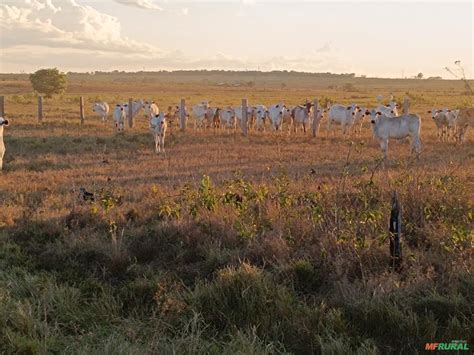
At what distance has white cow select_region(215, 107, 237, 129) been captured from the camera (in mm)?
29095

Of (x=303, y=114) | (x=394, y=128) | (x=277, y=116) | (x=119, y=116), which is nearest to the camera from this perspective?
(x=394, y=128)

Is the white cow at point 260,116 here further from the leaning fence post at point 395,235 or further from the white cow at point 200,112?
the leaning fence post at point 395,235

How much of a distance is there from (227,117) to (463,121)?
12.3m

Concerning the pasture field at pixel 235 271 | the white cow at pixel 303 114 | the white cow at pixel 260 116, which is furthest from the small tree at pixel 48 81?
the pasture field at pixel 235 271

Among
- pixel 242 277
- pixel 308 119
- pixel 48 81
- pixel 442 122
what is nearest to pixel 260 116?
pixel 308 119

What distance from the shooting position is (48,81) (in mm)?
58188

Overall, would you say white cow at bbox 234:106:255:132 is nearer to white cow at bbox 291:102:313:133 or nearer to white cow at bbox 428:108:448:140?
A: white cow at bbox 291:102:313:133

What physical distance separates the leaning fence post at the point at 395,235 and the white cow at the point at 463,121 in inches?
717

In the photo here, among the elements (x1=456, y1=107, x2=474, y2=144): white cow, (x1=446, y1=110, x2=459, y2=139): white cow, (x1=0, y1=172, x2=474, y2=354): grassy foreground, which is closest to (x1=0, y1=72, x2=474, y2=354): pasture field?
(x1=0, y1=172, x2=474, y2=354): grassy foreground

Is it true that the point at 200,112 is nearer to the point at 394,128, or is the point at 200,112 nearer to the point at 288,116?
the point at 288,116

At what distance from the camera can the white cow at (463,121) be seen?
22984 mm

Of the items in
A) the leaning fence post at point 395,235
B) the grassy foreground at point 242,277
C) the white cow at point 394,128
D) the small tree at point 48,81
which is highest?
the small tree at point 48,81

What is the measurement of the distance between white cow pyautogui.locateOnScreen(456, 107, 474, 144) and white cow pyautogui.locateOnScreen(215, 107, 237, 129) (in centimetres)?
1141

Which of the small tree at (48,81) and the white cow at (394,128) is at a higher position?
the small tree at (48,81)
